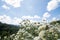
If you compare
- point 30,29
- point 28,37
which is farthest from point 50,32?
point 30,29

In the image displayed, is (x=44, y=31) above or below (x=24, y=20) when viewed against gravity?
below

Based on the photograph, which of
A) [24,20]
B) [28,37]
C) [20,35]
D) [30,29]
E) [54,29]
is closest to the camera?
[54,29]

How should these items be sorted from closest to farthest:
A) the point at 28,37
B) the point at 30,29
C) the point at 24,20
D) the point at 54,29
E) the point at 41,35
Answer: the point at 41,35 < the point at 54,29 < the point at 28,37 < the point at 30,29 < the point at 24,20

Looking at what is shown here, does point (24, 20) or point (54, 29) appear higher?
point (24, 20)

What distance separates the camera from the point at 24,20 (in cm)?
554

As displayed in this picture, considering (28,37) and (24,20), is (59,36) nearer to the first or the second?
(28,37)

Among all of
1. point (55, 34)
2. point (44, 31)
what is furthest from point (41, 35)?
point (55, 34)

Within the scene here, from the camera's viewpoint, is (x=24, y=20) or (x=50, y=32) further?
(x=24, y=20)

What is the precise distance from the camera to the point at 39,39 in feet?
8.38

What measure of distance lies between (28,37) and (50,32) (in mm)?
1336

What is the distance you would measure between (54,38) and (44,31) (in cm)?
21

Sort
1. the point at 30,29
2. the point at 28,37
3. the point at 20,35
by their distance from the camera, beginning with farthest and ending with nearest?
the point at 30,29, the point at 20,35, the point at 28,37

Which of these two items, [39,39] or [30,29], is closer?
[39,39]

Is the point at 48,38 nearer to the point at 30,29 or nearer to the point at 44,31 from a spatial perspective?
the point at 44,31
